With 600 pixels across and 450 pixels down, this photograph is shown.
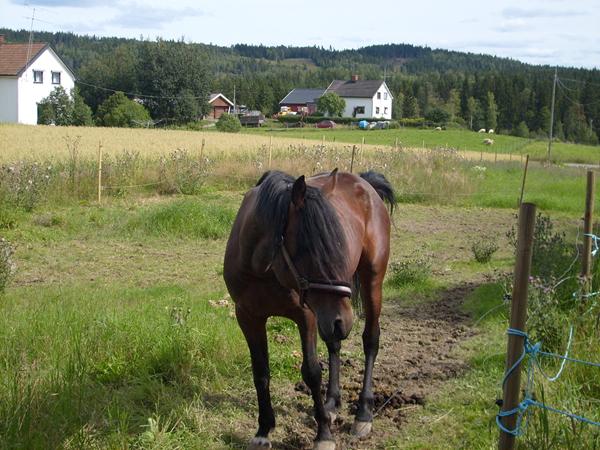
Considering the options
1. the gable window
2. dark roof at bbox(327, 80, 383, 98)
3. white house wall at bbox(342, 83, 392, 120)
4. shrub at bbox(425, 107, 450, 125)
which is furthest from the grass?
dark roof at bbox(327, 80, 383, 98)

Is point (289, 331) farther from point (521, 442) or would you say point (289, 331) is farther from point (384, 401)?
point (521, 442)

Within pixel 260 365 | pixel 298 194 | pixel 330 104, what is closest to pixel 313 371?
pixel 260 365

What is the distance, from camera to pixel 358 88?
9412 centimetres

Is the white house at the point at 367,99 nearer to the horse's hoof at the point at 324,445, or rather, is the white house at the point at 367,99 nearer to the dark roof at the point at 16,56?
the dark roof at the point at 16,56

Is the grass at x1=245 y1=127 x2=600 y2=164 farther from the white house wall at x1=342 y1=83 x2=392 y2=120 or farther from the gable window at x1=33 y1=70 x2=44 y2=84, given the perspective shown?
the white house wall at x1=342 y1=83 x2=392 y2=120

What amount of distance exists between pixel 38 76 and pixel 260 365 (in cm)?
5218

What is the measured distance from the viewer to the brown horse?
3027 millimetres

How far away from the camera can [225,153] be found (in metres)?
19.8

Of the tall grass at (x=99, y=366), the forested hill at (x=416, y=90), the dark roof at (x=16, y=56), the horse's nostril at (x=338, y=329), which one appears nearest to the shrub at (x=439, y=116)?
the forested hill at (x=416, y=90)

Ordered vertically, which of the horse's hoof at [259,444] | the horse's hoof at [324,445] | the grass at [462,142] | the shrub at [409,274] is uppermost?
the grass at [462,142]

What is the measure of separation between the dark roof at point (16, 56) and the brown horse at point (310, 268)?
49143 millimetres

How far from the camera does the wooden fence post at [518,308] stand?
258cm

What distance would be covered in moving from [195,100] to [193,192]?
156 ft

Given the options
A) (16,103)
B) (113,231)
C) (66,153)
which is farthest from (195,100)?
(113,231)
